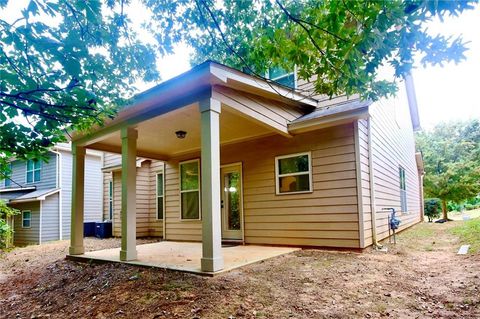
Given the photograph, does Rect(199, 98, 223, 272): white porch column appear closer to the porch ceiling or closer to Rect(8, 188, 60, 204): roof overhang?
the porch ceiling

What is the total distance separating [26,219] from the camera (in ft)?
48.6

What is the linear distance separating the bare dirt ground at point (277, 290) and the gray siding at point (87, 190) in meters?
9.11

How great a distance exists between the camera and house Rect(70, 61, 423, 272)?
4.76 m

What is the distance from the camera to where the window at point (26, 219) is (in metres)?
14.5

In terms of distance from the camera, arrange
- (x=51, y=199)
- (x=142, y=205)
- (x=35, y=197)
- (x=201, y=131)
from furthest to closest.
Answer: (x=51, y=199) < (x=35, y=197) < (x=142, y=205) < (x=201, y=131)

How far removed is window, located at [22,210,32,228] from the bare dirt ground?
9.87 meters

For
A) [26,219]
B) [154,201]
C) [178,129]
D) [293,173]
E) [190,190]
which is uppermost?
[178,129]

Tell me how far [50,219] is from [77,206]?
871 cm

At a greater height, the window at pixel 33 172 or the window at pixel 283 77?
the window at pixel 283 77

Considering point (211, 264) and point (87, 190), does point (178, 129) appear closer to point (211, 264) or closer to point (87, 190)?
point (211, 264)

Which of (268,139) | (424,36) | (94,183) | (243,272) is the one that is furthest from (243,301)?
(94,183)

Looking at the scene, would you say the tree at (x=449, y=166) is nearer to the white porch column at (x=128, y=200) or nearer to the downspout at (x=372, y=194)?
the downspout at (x=372, y=194)

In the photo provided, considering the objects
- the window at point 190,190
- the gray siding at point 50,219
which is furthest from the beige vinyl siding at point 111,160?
the window at point 190,190

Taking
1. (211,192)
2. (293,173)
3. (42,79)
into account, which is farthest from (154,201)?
(42,79)
